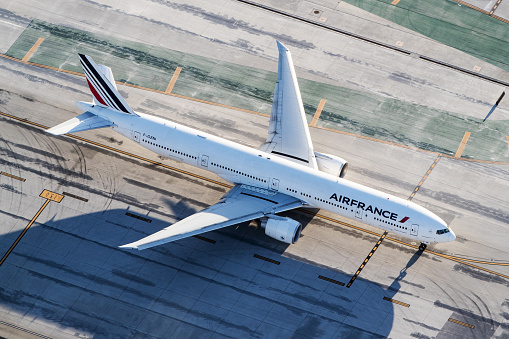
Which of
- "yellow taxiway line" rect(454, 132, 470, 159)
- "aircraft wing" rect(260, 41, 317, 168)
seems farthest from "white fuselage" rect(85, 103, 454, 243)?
"yellow taxiway line" rect(454, 132, 470, 159)

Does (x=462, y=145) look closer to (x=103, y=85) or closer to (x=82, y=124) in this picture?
(x=103, y=85)

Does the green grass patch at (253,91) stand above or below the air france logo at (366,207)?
above

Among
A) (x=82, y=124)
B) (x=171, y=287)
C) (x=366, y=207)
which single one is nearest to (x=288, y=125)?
(x=366, y=207)

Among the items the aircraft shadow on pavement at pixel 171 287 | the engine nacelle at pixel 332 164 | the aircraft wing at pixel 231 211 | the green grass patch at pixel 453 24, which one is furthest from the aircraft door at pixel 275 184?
the green grass patch at pixel 453 24

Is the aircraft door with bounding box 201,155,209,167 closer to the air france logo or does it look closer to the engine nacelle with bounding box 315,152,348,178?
the engine nacelle with bounding box 315,152,348,178

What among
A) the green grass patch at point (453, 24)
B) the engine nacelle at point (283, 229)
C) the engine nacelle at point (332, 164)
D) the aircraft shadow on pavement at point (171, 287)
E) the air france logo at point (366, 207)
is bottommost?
the aircraft shadow on pavement at point (171, 287)

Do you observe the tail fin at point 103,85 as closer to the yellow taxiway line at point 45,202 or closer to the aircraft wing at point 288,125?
the yellow taxiway line at point 45,202
